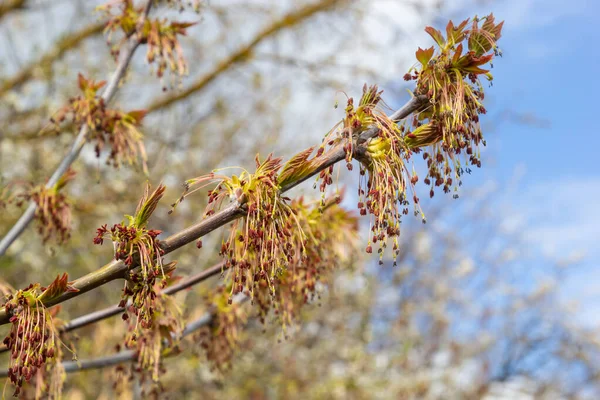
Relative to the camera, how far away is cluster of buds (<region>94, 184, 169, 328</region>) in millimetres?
1568

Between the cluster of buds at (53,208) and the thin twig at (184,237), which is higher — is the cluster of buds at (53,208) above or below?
above

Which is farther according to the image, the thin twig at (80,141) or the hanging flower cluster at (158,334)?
the thin twig at (80,141)

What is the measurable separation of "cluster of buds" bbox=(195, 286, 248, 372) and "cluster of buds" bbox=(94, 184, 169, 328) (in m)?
1.13

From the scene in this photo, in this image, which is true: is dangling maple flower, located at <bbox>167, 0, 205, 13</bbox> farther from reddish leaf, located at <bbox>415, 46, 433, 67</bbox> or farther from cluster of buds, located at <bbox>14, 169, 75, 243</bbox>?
reddish leaf, located at <bbox>415, 46, 433, 67</bbox>

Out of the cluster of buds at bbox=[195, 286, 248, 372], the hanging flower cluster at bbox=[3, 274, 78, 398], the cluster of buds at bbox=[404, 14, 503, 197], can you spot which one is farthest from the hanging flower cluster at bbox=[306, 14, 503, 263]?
the cluster of buds at bbox=[195, 286, 248, 372]

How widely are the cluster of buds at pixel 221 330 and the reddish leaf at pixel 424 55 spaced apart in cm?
150

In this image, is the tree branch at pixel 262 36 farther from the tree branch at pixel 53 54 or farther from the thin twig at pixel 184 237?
the thin twig at pixel 184 237

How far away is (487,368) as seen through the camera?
1079 cm

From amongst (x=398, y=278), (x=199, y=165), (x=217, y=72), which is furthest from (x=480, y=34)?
(x=398, y=278)

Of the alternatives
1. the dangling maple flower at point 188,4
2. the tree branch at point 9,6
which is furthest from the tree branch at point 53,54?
the dangling maple flower at point 188,4

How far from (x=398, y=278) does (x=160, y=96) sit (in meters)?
5.15

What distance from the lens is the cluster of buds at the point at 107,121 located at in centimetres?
298

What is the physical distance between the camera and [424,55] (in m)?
1.68

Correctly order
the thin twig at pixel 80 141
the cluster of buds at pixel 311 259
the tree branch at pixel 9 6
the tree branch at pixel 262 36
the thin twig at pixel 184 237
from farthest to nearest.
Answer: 1. the tree branch at pixel 262 36
2. the tree branch at pixel 9 6
3. the thin twig at pixel 80 141
4. the cluster of buds at pixel 311 259
5. the thin twig at pixel 184 237
